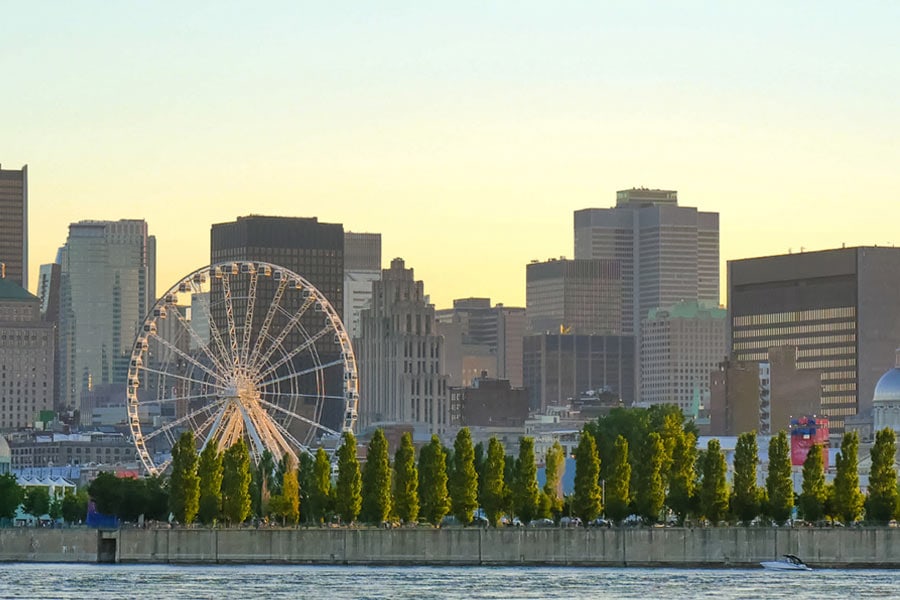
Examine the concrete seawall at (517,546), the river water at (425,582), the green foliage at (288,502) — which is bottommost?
the river water at (425,582)

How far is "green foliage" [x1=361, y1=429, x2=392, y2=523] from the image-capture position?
190 meters

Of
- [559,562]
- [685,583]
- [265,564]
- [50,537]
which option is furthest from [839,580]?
[50,537]

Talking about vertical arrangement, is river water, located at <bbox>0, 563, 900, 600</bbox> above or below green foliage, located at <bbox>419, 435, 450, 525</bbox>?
below

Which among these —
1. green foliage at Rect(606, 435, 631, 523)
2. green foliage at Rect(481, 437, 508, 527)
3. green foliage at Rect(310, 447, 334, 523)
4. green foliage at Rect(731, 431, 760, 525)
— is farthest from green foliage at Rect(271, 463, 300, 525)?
green foliage at Rect(731, 431, 760, 525)

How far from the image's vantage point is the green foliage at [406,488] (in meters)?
190

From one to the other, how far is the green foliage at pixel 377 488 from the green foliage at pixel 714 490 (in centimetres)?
2119

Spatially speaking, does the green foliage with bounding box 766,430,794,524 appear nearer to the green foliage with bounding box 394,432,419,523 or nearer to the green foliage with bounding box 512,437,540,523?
the green foliage with bounding box 512,437,540,523

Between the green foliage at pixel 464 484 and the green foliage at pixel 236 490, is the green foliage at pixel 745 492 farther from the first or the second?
the green foliage at pixel 236 490

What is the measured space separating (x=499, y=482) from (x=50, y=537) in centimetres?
3088

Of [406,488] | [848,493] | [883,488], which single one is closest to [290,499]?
[406,488]

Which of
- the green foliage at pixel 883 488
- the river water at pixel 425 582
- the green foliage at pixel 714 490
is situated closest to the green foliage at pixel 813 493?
the green foliage at pixel 883 488

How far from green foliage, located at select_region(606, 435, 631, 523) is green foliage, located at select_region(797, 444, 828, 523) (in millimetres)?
11718

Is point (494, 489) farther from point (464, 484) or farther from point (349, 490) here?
point (349, 490)

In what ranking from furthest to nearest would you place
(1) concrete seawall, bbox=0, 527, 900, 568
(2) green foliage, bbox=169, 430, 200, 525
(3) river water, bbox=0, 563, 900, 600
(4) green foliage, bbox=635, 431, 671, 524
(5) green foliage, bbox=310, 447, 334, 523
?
(5) green foliage, bbox=310, 447, 334, 523 < (2) green foliage, bbox=169, 430, 200, 525 < (4) green foliage, bbox=635, 431, 671, 524 < (1) concrete seawall, bbox=0, 527, 900, 568 < (3) river water, bbox=0, 563, 900, 600
